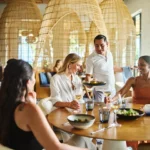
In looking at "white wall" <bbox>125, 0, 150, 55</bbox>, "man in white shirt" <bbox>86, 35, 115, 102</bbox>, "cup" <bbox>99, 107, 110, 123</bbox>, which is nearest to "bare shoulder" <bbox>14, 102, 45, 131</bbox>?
"cup" <bbox>99, 107, 110, 123</bbox>

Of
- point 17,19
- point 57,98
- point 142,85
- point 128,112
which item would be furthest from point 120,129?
point 17,19

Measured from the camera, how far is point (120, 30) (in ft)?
18.6

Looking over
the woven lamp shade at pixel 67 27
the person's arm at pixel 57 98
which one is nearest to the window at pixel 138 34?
the woven lamp shade at pixel 67 27

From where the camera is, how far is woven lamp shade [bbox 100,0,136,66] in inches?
215

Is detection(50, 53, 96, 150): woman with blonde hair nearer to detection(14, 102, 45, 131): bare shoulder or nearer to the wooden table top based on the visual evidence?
the wooden table top

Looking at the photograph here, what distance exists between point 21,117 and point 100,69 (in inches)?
93.0

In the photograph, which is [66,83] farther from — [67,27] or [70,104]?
[67,27]

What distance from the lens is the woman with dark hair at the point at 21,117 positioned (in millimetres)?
1353

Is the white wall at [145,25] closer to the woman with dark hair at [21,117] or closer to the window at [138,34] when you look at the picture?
the window at [138,34]

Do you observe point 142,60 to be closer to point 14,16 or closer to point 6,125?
point 6,125

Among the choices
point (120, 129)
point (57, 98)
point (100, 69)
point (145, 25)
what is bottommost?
point (120, 129)

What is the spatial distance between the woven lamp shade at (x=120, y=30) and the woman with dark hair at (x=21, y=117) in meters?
4.27

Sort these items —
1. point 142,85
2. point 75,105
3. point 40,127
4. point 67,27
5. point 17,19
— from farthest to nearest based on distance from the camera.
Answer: point 67,27
point 17,19
point 142,85
point 75,105
point 40,127

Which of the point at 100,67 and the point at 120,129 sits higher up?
the point at 100,67
